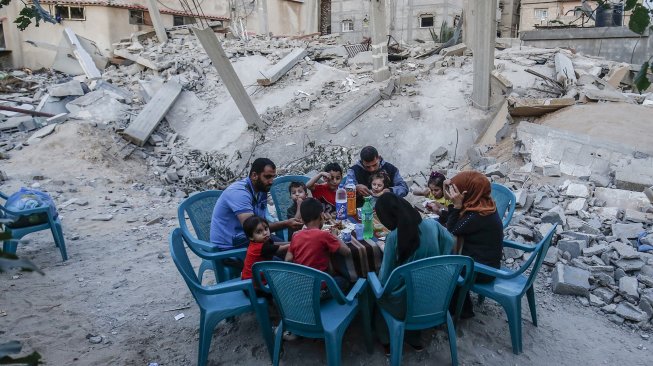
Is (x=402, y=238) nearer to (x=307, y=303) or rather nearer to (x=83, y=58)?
(x=307, y=303)

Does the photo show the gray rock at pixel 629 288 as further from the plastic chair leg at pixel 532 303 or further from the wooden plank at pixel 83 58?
the wooden plank at pixel 83 58

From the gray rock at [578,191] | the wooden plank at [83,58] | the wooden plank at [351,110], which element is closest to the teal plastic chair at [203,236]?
the gray rock at [578,191]

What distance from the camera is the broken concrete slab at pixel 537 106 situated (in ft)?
28.9

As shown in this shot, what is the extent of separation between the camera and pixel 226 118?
1264 cm

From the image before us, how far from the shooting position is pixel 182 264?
132 inches

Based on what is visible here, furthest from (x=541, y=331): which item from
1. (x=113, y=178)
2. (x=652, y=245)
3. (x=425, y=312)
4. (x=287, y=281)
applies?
(x=113, y=178)

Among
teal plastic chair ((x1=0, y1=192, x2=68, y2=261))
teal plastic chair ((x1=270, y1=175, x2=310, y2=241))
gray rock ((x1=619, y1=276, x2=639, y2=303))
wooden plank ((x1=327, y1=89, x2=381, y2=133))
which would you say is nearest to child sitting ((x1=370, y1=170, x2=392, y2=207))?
teal plastic chair ((x1=270, y1=175, x2=310, y2=241))

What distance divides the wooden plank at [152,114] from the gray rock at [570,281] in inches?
378

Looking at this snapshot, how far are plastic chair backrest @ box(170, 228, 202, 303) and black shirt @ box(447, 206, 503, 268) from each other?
1.90 metres

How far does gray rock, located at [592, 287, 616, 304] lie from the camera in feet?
14.1

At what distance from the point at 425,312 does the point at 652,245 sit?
3134 millimetres

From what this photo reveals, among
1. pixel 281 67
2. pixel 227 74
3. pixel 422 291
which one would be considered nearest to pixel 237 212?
pixel 422 291

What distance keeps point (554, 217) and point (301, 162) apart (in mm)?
5592

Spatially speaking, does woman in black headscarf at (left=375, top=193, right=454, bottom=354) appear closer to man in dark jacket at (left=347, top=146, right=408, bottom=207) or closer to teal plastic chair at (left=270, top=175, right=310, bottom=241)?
man in dark jacket at (left=347, top=146, right=408, bottom=207)
